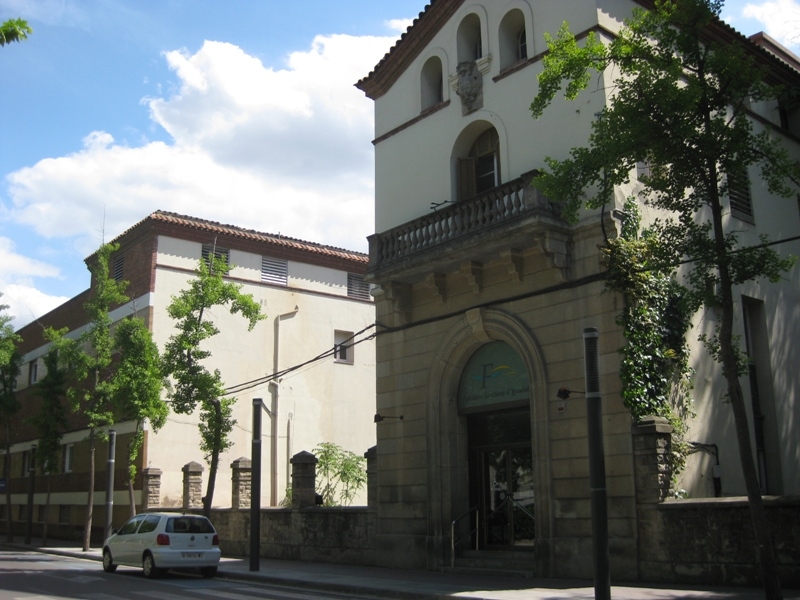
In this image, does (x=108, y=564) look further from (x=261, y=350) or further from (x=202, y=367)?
(x=261, y=350)

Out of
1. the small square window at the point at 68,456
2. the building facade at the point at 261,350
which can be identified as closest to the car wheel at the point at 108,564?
the building facade at the point at 261,350

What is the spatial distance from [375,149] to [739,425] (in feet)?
45.5

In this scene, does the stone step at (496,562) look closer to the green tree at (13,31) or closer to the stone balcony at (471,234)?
the stone balcony at (471,234)

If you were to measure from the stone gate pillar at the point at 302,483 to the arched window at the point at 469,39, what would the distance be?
10.9 m

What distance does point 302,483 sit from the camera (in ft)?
74.6

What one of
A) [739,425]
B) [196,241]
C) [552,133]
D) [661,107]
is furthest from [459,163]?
[196,241]

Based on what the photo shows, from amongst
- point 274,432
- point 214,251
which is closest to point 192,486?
point 274,432

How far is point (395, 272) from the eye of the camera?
776 inches

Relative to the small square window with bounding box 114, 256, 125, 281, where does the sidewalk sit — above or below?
below

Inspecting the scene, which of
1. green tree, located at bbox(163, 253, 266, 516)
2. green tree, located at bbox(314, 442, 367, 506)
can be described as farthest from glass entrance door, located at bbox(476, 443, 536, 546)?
green tree, located at bbox(314, 442, 367, 506)

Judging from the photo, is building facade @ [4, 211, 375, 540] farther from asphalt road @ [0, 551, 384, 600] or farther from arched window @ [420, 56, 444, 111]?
arched window @ [420, 56, 444, 111]

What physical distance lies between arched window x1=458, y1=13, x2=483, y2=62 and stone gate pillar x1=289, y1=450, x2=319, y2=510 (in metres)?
10.9

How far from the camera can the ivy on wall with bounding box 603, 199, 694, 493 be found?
1567cm

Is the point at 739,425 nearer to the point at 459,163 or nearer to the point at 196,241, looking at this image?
the point at 459,163
